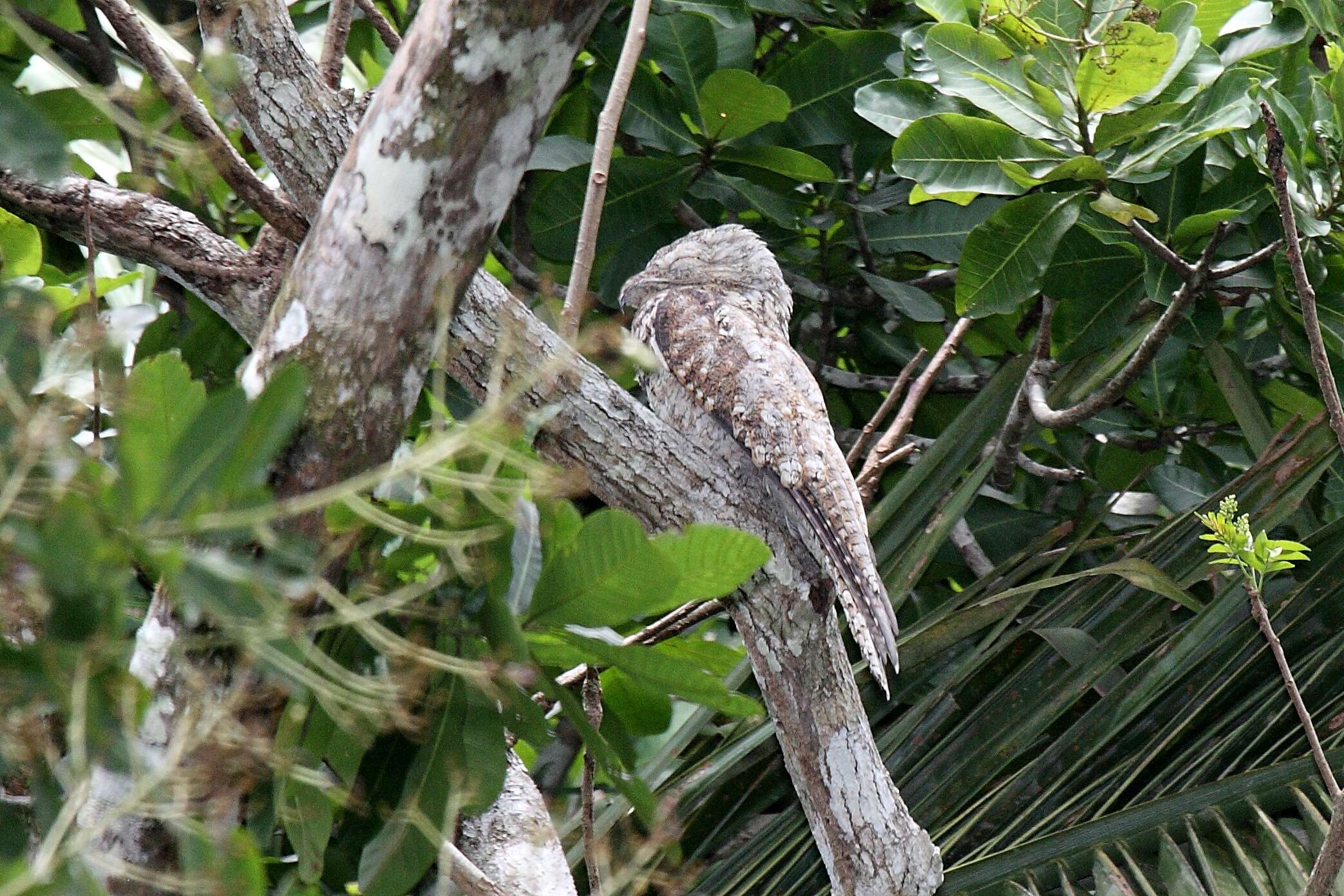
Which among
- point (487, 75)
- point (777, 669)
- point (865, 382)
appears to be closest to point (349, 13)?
point (487, 75)

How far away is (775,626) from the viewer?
2.31 meters

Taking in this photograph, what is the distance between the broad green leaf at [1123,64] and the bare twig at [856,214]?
0.92 metres

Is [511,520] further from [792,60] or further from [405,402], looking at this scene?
[792,60]

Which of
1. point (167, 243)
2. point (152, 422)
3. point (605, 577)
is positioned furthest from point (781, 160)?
point (152, 422)

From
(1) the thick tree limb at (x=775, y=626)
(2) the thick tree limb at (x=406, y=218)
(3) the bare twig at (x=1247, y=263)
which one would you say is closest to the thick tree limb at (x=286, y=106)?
(1) the thick tree limb at (x=775, y=626)

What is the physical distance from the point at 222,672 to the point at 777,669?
112cm

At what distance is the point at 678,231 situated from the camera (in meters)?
3.66

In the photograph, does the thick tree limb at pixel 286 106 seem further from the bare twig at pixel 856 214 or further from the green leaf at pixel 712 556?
the bare twig at pixel 856 214

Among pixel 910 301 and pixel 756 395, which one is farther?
pixel 910 301

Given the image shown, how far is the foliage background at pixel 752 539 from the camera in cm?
91

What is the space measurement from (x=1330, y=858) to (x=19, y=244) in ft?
8.22

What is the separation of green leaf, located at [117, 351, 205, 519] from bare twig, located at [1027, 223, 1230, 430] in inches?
88.7

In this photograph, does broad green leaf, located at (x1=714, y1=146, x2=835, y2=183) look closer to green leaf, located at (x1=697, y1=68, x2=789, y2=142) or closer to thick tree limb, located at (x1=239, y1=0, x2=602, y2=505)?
green leaf, located at (x1=697, y1=68, x2=789, y2=142)

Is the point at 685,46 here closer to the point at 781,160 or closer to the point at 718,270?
the point at 781,160
